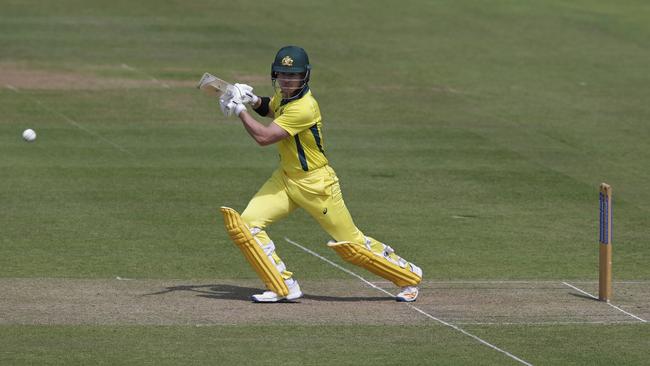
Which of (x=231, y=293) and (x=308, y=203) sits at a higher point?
(x=308, y=203)

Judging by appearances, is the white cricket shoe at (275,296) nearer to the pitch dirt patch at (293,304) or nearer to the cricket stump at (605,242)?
the pitch dirt patch at (293,304)

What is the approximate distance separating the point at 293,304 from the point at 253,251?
668mm

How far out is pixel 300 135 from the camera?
12703 mm

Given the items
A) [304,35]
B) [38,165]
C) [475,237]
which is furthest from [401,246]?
[304,35]

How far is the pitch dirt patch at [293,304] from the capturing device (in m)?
12.1

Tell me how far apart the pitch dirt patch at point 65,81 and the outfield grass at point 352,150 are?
0.14 meters

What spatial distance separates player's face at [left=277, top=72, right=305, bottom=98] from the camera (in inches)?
496

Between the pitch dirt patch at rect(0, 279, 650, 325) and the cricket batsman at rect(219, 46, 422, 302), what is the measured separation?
289 millimetres

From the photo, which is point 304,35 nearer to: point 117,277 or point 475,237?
point 475,237

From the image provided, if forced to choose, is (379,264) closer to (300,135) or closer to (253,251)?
(253,251)

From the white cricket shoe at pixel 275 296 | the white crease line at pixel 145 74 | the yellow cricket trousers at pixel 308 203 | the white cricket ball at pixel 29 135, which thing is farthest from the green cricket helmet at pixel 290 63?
the white crease line at pixel 145 74

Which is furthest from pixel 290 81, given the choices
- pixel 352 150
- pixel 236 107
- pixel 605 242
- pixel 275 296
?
pixel 352 150

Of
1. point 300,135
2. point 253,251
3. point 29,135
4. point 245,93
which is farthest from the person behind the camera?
point 29,135

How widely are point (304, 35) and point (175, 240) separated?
16591 mm
